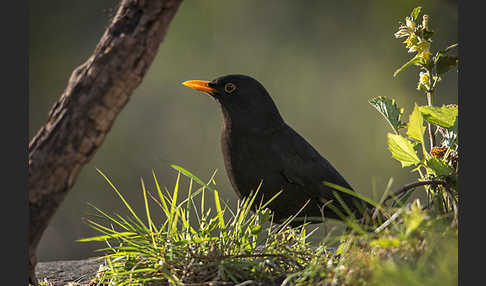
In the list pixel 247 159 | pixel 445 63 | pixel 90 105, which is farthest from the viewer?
pixel 247 159

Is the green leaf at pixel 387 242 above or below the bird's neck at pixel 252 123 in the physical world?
below

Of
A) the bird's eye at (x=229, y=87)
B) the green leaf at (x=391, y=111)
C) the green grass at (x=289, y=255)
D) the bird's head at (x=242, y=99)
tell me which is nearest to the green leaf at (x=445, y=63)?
the green leaf at (x=391, y=111)

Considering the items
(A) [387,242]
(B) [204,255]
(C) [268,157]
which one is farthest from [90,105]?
(A) [387,242]

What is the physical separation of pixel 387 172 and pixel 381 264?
4.15m

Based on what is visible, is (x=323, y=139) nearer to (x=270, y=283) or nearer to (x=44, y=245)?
(x=44, y=245)

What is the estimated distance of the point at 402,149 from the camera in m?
2.26

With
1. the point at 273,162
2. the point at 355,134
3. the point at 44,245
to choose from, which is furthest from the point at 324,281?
the point at 44,245

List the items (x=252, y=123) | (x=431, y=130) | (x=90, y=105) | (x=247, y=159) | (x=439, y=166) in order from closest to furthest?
1. (x=90, y=105)
2. (x=439, y=166)
3. (x=431, y=130)
4. (x=247, y=159)
5. (x=252, y=123)

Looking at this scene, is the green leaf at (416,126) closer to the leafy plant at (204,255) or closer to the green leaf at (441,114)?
the green leaf at (441,114)

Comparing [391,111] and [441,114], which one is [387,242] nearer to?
[441,114]

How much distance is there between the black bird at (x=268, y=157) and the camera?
8.95 ft

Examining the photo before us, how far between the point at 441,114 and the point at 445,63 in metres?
0.25

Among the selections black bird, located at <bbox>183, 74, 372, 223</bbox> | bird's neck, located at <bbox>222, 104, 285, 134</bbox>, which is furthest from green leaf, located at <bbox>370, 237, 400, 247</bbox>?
bird's neck, located at <bbox>222, 104, 285, 134</bbox>

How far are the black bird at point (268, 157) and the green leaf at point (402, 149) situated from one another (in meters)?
0.50
